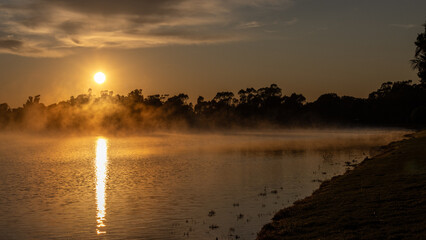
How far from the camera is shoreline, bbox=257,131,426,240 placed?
18266 millimetres

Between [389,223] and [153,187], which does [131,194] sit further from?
[389,223]

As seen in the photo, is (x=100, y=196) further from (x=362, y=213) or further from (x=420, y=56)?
(x=420, y=56)

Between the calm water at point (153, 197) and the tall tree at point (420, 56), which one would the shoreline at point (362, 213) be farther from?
the tall tree at point (420, 56)

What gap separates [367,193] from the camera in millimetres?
26000

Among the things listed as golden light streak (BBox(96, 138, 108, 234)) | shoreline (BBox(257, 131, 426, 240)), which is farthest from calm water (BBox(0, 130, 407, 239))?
shoreline (BBox(257, 131, 426, 240))

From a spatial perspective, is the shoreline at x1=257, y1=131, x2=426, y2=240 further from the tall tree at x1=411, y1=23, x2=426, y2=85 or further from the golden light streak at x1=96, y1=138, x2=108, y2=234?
the tall tree at x1=411, y1=23, x2=426, y2=85

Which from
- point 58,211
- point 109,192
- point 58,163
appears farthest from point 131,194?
point 58,163

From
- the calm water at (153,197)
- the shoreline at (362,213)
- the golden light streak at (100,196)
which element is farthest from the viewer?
the golden light streak at (100,196)

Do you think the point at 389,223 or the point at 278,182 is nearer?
the point at 389,223

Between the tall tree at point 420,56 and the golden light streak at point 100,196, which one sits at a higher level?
the tall tree at point 420,56

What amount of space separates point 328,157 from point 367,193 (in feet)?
125

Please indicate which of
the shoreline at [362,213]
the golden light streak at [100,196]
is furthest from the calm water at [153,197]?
the shoreline at [362,213]

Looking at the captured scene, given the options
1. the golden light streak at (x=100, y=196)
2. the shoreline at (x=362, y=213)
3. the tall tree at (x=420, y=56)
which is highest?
the tall tree at (x=420, y=56)

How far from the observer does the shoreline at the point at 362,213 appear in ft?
59.9
